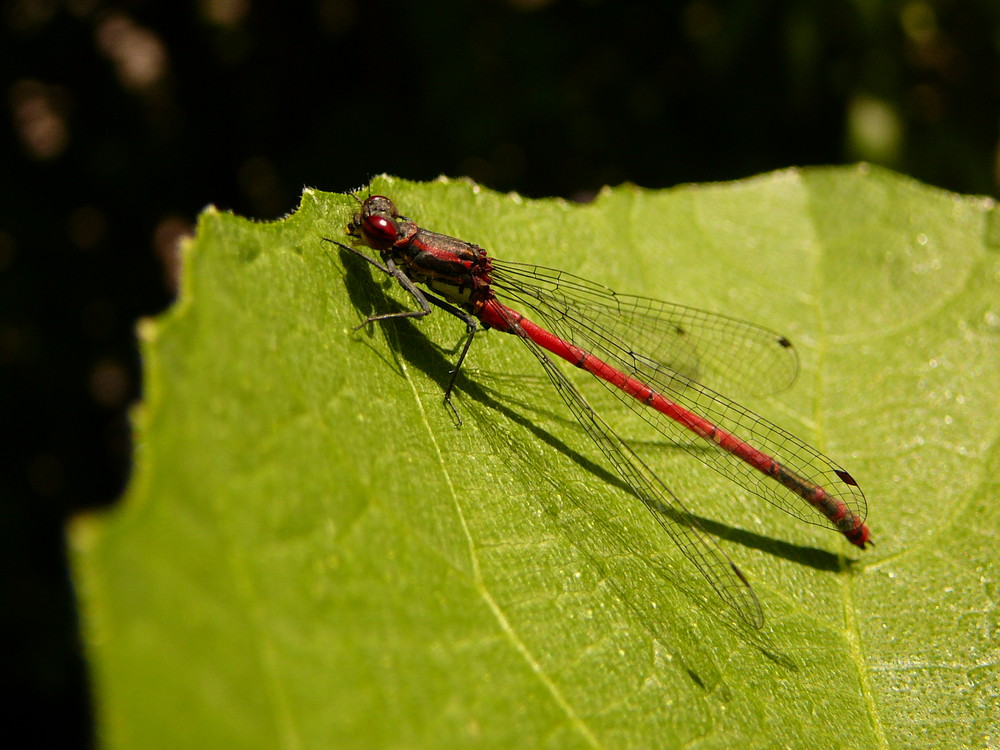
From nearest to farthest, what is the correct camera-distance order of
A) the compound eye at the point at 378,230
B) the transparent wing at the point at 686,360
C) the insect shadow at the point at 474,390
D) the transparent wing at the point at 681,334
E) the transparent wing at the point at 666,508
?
1. the transparent wing at the point at 666,508
2. the insect shadow at the point at 474,390
3. the compound eye at the point at 378,230
4. the transparent wing at the point at 686,360
5. the transparent wing at the point at 681,334

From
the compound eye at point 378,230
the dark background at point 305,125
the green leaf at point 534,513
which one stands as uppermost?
the dark background at point 305,125

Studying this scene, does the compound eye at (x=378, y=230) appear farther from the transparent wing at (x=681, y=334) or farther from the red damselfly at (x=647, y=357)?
the transparent wing at (x=681, y=334)

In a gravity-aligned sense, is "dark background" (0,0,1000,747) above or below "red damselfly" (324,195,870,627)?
above

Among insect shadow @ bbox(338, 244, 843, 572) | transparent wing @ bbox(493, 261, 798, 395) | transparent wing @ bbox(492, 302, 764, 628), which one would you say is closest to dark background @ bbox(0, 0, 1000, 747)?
transparent wing @ bbox(493, 261, 798, 395)

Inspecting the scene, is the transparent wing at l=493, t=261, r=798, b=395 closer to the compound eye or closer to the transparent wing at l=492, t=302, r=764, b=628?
the transparent wing at l=492, t=302, r=764, b=628

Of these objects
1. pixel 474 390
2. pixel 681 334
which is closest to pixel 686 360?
pixel 681 334

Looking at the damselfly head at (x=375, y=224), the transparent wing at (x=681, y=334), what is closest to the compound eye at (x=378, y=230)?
the damselfly head at (x=375, y=224)

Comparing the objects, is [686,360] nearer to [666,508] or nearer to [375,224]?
[666,508]
